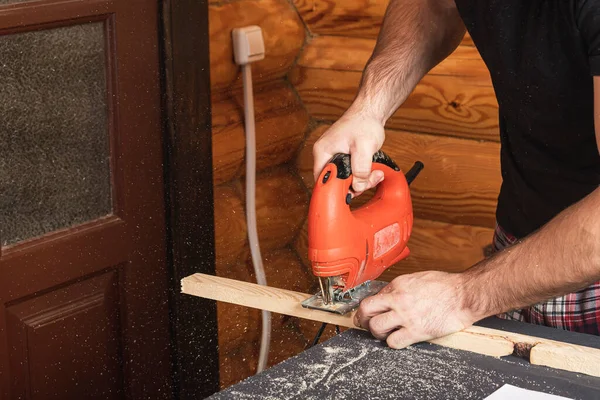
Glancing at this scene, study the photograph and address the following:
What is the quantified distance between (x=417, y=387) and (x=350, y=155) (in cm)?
45

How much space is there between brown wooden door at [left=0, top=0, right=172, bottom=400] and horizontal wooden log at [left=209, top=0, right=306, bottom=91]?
181 millimetres

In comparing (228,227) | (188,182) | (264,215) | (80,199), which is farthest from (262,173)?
(80,199)

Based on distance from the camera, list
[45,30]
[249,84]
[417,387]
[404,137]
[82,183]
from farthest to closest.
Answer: [404,137] < [249,84] < [82,183] < [45,30] < [417,387]

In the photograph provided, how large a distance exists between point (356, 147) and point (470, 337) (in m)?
0.38

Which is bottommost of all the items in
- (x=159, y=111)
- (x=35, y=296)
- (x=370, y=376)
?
(x=35, y=296)

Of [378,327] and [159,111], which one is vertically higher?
[159,111]

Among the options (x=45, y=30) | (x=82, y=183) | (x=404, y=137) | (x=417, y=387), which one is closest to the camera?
(x=417, y=387)

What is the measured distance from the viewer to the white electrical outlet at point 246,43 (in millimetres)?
2270

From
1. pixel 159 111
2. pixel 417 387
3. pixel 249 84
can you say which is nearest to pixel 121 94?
pixel 159 111

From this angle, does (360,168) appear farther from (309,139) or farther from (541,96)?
(309,139)

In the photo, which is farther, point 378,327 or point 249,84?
point 249,84

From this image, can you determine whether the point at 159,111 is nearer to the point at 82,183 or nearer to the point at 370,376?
the point at 82,183

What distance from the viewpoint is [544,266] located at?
4.45 feet

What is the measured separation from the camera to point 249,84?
232 cm
